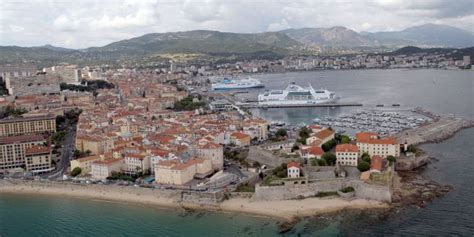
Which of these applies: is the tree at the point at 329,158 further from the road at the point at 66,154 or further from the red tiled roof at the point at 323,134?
the road at the point at 66,154

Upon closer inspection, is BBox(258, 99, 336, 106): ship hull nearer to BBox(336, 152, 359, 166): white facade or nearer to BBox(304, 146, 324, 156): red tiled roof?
BBox(304, 146, 324, 156): red tiled roof

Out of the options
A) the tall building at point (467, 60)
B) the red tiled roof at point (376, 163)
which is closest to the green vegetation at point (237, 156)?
the red tiled roof at point (376, 163)

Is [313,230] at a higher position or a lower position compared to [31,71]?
lower

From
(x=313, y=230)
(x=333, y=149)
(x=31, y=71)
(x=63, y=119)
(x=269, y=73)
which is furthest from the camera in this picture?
(x=269, y=73)

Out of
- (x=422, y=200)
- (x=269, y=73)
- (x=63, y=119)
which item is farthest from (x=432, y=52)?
(x=422, y=200)

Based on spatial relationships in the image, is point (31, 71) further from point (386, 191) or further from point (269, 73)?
point (386, 191)

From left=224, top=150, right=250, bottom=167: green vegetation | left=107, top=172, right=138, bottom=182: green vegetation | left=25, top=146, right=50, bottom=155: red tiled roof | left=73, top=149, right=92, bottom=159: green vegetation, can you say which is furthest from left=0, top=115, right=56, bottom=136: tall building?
left=224, top=150, right=250, bottom=167: green vegetation

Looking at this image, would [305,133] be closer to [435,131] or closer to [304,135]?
[304,135]
